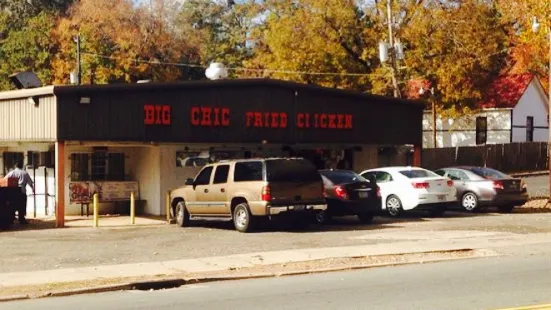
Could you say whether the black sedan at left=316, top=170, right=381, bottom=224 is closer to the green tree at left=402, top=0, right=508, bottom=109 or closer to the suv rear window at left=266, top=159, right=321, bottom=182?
the suv rear window at left=266, top=159, right=321, bottom=182

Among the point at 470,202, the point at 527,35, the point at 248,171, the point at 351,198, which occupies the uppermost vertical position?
the point at 527,35

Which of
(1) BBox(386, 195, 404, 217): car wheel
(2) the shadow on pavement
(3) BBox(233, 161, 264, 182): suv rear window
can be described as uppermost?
(3) BBox(233, 161, 264, 182): suv rear window

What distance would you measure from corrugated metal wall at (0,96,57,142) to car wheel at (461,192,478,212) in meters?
13.4

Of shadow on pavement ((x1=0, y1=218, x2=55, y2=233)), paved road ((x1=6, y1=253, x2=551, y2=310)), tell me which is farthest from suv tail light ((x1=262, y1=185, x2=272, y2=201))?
shadow on pavement ((x1=0, y1=218, x2=55, y2=233))

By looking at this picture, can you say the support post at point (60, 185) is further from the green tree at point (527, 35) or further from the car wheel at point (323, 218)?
the green tree at point (527, 35)

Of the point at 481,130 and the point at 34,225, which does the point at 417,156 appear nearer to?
the point at 34,225

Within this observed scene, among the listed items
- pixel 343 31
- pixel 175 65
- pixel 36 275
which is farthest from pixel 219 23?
pixel 36 275

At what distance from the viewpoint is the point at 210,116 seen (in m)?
26.4

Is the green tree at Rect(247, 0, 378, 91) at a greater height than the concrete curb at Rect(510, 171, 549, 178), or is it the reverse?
the green tree at Rect(247, 0, 378, 91)

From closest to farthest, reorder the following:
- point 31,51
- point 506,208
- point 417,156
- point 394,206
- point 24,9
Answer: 1. point 394,206
2. point 506,208
3. point 417,156
4. point 31,51
5. point 24,9

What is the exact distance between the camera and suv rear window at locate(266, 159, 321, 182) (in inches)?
827

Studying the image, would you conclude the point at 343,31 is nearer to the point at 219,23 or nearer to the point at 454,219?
the point at 454,219

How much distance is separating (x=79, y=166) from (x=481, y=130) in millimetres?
36682

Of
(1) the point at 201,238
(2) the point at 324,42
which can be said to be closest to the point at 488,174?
(1) the point at 201,238
